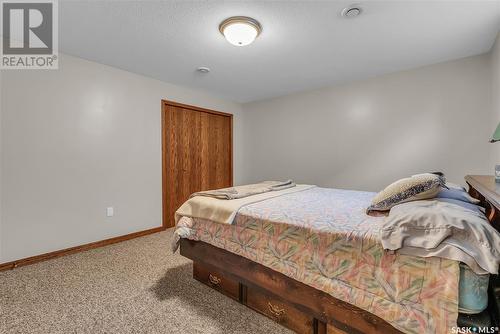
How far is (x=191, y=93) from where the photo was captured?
12.9 ft

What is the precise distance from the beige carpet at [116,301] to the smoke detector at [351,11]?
2.48 meters

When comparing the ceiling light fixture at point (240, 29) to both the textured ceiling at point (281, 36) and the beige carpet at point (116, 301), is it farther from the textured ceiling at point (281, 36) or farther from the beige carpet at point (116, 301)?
the beige carpet at point (116, 301)

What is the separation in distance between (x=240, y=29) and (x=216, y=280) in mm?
2224

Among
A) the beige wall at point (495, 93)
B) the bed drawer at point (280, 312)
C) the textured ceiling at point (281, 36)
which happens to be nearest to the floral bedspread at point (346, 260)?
→ the bed drawer at point (280, 312)

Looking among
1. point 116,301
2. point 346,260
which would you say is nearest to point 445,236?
point 346,260

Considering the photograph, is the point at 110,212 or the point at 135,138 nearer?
the point at 110,212

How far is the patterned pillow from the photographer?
136 cm

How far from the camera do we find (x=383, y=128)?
3266 mm

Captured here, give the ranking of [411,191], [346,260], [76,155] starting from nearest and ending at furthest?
1. [346,260]
2. [411,191]
3. [76,155]

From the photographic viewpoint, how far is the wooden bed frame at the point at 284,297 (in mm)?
1121

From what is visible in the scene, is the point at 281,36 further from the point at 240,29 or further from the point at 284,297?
the point at 284,297

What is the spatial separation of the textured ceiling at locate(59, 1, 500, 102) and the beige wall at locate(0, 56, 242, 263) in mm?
396

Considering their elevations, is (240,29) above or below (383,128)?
above

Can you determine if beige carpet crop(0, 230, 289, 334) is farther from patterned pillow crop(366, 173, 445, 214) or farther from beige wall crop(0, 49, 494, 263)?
patterned pillow crop(366, 173, 445, 214)
